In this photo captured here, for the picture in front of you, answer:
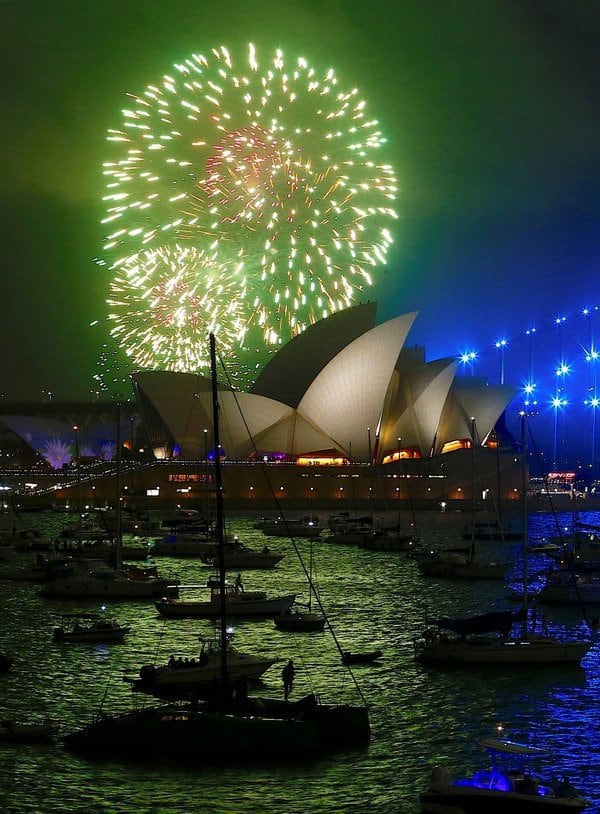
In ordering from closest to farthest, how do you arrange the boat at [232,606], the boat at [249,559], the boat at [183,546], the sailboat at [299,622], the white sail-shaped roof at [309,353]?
the sailboat at [299,622] → the boat at [232,606] → the boat at [249,559] → the boat at [183,546] → the white sail-shaped roof at [309,353]

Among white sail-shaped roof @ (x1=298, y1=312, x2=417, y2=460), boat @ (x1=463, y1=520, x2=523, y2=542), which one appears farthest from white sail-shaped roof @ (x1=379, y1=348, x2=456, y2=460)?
boat @ (x1=463, y1=520, x2=523, y2=542)

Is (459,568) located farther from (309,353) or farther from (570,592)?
(309,353)

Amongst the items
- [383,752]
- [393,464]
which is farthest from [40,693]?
[393,464]

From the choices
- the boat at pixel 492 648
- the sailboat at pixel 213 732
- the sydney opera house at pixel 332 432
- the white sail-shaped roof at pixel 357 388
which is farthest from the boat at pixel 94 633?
the sydney opera house at pixel 332 432

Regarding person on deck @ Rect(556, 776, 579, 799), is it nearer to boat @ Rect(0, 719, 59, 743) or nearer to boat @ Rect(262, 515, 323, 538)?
boat @ Rect(0, 719, 59, 743)

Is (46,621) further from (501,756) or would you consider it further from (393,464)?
(393,464)

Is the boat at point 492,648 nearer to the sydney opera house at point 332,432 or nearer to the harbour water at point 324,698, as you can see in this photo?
the harbour water at point 324,698
